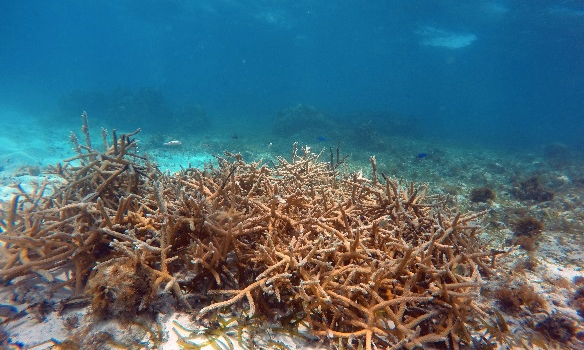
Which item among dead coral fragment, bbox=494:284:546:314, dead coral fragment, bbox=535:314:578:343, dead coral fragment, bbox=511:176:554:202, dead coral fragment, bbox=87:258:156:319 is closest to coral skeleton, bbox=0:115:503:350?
dead coral fragment, bbox=87:258:156:319

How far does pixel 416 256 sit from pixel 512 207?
946 centimetres

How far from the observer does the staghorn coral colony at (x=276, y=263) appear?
2.32m

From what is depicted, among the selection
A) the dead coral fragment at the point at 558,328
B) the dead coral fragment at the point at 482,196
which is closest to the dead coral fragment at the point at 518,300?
the dead coral fragment at the point at 558,328

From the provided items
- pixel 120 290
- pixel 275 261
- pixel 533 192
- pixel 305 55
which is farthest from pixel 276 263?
pixel 305 55

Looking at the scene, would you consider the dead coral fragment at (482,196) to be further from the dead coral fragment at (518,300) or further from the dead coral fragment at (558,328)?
the dead coral fragment at (558,328)

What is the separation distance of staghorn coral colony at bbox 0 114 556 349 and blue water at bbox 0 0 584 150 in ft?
94.4

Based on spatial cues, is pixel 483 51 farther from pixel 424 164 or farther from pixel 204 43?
pixel 204 43

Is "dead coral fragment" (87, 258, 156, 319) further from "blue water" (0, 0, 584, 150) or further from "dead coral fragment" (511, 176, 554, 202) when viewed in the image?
"blue water" (0, 0, 584, 150)

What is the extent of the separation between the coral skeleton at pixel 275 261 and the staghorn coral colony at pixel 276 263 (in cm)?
1

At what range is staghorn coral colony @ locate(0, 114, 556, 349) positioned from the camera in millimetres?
2320

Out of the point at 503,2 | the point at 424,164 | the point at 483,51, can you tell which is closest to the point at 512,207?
the point at 424,164

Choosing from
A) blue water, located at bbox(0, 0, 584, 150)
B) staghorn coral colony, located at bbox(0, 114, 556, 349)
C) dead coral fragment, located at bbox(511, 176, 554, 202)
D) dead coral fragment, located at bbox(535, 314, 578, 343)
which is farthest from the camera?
blue water, located at bbox(0, 0, 584, 150)

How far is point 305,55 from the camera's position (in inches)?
3890

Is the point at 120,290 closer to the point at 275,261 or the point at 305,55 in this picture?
the point at 275,261
